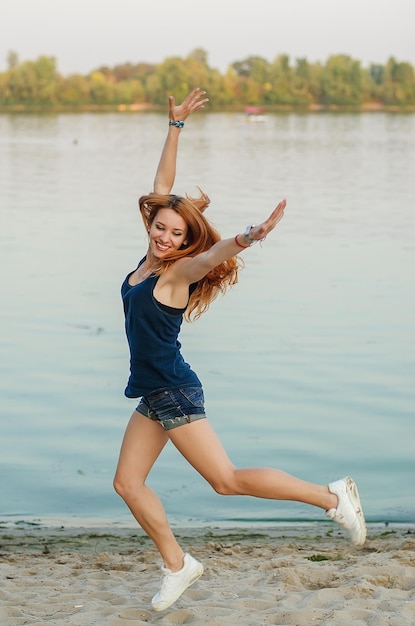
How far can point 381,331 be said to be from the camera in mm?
14500

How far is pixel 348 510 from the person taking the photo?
5.58m

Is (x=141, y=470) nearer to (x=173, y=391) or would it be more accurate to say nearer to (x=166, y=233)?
(x=173, y=391)

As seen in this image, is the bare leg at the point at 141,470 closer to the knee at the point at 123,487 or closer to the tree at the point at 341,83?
the knee at the point at 123,487

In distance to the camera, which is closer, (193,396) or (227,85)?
(193,396)

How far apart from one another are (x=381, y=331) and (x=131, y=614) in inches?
369

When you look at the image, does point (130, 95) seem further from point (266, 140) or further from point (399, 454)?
point (399, 454)

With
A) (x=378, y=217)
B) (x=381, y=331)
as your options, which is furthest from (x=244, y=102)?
(x=381, y=331)

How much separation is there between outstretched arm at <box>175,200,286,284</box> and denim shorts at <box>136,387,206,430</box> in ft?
1.69

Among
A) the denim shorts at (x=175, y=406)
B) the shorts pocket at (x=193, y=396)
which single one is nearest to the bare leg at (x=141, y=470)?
the denim shorts at (x=175, y=406)

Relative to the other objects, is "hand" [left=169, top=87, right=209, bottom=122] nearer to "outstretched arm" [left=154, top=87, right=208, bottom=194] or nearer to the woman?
"outstretched arm" [left=154, top=87, right=208, bottom=194]

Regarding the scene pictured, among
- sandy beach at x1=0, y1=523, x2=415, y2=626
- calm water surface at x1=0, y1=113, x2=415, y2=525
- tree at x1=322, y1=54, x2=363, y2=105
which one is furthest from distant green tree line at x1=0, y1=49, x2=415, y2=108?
sandy beach at x1=0, y1=523, x2=415, y2=626

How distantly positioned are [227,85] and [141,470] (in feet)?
517

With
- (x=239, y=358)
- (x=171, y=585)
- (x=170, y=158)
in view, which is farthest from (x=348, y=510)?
(x=239, y=358)

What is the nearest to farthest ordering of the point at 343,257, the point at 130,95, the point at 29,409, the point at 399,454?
1. the point at 399,454
2. the point at 29,409
3. the point at 343,257
4. the point at 130,95
